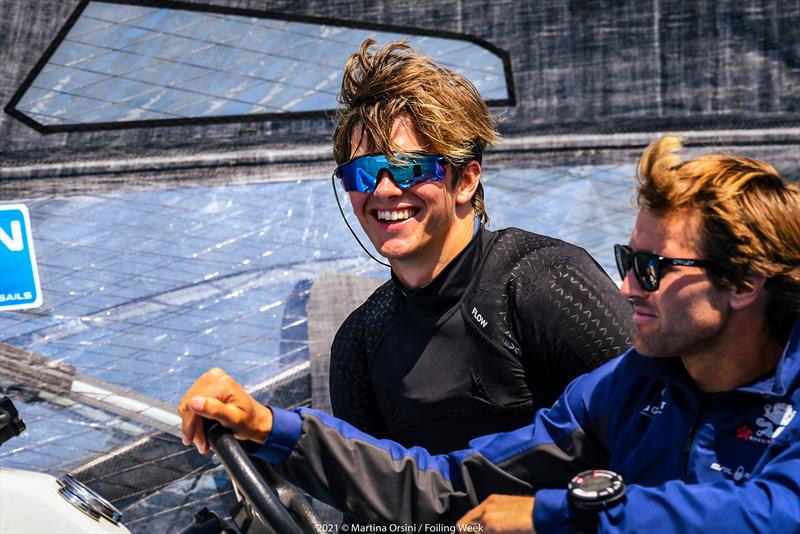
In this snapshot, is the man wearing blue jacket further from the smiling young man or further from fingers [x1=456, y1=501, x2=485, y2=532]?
the smiling young man

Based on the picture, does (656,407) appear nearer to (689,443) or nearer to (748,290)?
(689,443)

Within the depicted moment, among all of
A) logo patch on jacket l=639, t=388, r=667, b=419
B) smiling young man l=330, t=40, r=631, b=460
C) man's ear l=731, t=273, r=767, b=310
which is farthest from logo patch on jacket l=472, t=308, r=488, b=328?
man's ear l=731, t=273, r=767, b=310

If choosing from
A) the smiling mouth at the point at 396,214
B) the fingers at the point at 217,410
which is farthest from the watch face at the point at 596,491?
the smiling mouth at the point at 396,214

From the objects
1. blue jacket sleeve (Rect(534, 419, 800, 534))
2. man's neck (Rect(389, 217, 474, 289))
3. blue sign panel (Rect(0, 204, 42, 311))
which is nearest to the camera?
blue jacket sleeve (Rect(534, 419, 800, 534))

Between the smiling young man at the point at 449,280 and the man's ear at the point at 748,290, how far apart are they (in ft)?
1.38

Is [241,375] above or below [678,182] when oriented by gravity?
below

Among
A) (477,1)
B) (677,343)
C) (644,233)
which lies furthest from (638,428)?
(477,1)

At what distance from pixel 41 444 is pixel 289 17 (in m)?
1.14

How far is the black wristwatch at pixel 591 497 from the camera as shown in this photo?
4.16 feet

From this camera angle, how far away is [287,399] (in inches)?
103

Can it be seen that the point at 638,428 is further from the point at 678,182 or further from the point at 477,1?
the point at 477,1

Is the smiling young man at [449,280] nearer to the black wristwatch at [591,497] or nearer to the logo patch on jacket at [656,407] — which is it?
the logo patch on jacket at [656,407]

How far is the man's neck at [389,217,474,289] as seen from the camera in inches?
75.8

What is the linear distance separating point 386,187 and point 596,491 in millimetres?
747
